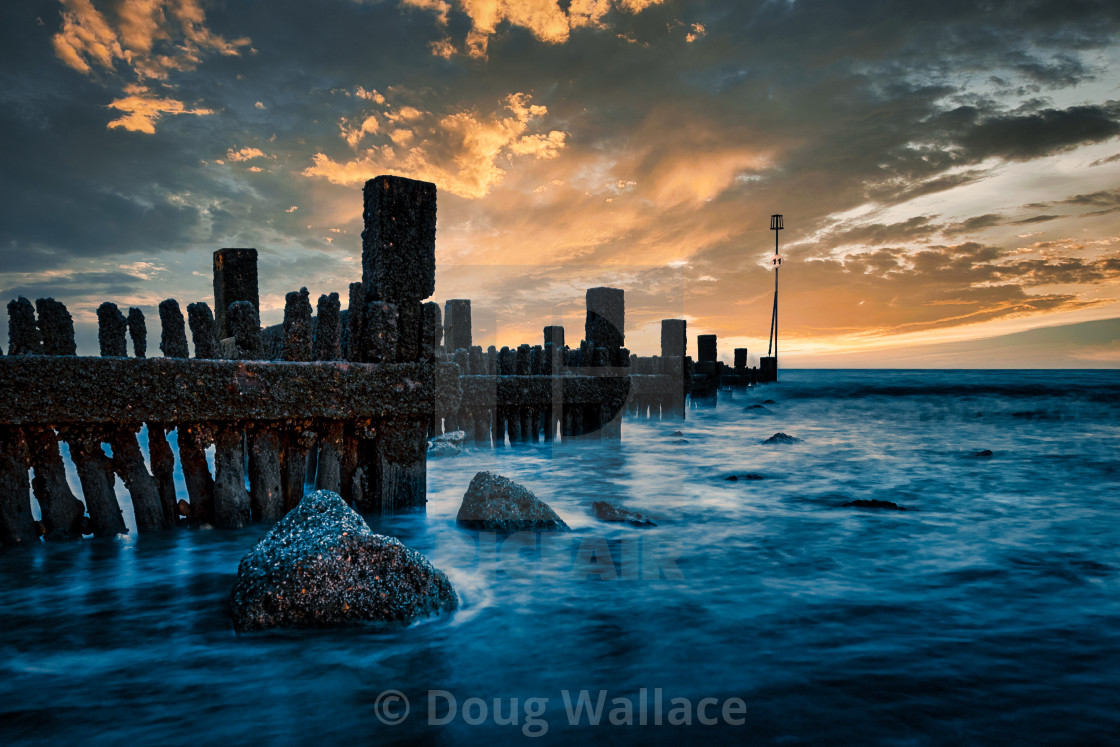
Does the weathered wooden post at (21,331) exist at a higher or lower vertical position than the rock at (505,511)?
higher

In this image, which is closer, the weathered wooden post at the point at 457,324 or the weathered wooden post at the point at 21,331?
the weathered wooden post at the point at 21,331

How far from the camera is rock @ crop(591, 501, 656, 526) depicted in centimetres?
534

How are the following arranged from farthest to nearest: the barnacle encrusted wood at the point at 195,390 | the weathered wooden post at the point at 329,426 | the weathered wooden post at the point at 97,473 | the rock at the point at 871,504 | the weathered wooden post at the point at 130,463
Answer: the rock at the point at 871,504 < the weathered wooden post at the point at 329,426 < the weathered wooden post at the point at 130,463 < the weathered wooden post at the point at 97,473 < the barnacle encrusted wood at the point at 195,390

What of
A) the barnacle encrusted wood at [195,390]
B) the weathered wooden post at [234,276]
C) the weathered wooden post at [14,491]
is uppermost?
the weathered wooden post at [234,276]

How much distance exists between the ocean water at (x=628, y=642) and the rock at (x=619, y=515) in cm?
18

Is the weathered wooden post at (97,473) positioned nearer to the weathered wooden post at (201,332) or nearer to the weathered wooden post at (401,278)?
the weathered wooden post at (201,332)

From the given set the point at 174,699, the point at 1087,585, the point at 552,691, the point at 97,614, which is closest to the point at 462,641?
the point at 552,691

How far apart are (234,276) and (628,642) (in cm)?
506

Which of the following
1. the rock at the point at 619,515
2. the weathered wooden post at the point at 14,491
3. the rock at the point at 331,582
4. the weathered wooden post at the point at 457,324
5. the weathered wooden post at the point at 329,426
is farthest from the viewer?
the weathered wooden post at the point at 457,324

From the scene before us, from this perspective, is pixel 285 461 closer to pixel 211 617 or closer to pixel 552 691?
pixel 211 617

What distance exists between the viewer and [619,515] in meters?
5.41

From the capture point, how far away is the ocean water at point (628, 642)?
225 cm

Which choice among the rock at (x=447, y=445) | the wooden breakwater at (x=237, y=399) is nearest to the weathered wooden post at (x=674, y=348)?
the rock at (x=447, y=445)

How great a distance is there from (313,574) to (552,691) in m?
1.33
